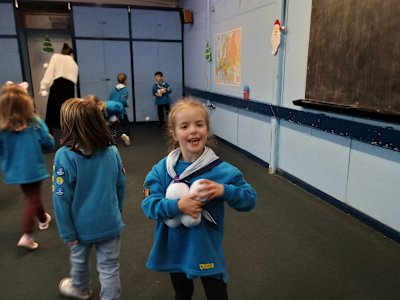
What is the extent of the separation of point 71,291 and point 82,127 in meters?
0.91

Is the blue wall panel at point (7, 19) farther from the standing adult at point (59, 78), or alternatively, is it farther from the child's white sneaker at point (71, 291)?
the child's white sneaker at point (71, 291)

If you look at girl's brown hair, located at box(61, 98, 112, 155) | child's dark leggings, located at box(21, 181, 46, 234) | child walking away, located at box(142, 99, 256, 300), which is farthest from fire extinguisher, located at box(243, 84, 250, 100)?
child walking away, located at box(142, 99, 256, 300)

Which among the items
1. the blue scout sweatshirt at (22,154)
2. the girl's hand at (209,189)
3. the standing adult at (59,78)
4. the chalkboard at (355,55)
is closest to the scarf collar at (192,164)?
the girl's hand at (209,189)

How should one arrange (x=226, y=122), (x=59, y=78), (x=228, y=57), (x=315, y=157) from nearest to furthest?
(x=315, y=157) → (x=59, y=78) → (x=228, y=57) → (x=226, y=122)

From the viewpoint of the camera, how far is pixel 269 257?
2.21 metres

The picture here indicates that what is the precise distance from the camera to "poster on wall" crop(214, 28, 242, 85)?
4688 mm

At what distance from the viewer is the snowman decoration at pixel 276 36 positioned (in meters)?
3.51

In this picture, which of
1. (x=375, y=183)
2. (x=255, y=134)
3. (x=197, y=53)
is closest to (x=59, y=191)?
(x=375, y=183)

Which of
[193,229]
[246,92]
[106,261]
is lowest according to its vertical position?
[106,261]

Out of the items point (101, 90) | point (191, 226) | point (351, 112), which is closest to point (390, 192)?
point (351, 112)

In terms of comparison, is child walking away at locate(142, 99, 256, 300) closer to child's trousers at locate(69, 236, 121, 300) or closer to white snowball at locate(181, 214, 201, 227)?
white snowball at locate(181, 214, 201, 227)

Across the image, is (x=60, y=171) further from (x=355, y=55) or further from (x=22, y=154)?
(x=355, y=55)

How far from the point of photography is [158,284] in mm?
1922

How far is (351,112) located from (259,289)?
1.54 meters
